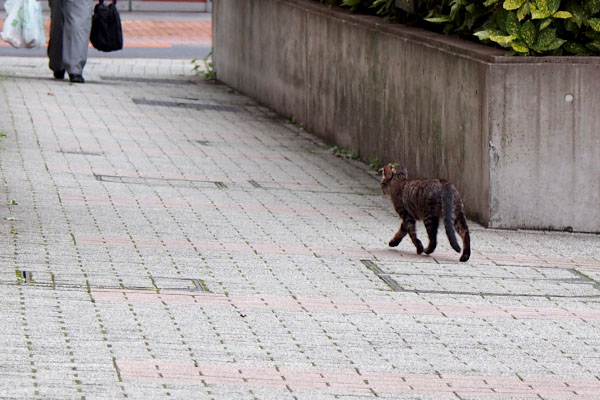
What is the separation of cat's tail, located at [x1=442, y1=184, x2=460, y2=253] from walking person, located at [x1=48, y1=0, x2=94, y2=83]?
10.6 metres

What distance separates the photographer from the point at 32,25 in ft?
61.3

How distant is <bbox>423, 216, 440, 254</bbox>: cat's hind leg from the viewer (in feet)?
29.5

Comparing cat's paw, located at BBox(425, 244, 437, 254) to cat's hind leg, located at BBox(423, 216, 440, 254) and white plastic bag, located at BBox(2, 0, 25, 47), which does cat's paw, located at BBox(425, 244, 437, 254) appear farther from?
white plastic bag, located at BBox(2, 0, 25, 47)

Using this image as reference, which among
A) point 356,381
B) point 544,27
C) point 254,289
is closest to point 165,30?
point 544,27

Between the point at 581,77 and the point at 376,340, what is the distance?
4.14m

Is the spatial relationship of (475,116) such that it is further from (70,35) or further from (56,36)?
(56,36)

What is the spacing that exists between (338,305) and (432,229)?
168 cm

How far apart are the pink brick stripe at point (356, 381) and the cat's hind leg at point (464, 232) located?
9.07ft

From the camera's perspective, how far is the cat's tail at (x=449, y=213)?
887 cm

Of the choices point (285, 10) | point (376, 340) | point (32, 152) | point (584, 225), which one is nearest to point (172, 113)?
point (285, 10)

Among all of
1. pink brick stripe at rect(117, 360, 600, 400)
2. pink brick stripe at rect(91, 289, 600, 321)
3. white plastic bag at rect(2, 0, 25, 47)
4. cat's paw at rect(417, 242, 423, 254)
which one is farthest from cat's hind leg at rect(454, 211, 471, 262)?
white plastic bag at rect(2, 0, 25, 47)

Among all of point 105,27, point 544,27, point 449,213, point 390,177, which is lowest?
point 449,213

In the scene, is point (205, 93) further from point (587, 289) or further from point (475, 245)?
point (587, 289)

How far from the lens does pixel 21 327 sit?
21.3ft
